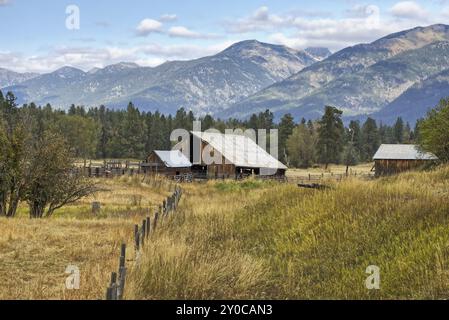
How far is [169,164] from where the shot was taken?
221 ft

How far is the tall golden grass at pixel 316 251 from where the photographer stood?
9500 millimetres

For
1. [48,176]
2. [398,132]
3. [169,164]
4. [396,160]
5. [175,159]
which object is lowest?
[169,164]

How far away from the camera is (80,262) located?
13070 millimetres

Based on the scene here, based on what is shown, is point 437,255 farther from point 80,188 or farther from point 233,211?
point 80,188

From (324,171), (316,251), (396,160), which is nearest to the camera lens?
(316,251)

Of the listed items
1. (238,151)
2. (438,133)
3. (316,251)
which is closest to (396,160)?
(238,151)

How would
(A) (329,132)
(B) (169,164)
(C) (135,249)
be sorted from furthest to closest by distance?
(A) (329,132), (B) (169,164), (C) (135,249)

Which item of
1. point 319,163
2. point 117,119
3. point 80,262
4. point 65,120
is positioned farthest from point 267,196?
point 117,119

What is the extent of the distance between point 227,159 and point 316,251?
4898 centimetres

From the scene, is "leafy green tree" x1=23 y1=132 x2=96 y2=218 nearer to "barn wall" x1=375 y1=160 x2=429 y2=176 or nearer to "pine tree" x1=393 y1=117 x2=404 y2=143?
"barn wall" x1=375 y1=160 x2=429 y2=176

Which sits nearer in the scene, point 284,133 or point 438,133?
point 438,133

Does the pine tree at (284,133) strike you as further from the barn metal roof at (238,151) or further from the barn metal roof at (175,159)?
the barn metal roof at (175,159)

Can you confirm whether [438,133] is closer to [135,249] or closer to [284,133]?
[135,249]

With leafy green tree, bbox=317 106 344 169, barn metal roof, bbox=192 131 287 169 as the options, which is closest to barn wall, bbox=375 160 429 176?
barn metal roof, bbox=192 131 287 169
